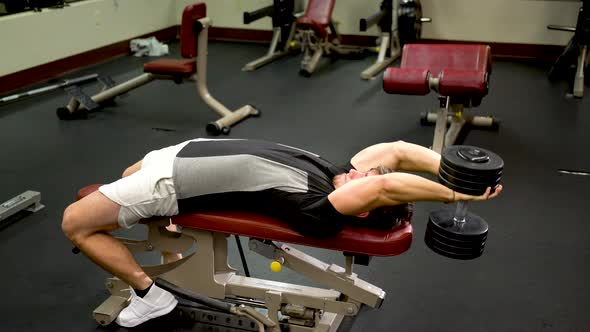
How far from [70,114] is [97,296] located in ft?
8.10

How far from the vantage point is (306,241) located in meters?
1.82

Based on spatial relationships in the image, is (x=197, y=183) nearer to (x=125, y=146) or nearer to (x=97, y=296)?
(x=97, y=296)

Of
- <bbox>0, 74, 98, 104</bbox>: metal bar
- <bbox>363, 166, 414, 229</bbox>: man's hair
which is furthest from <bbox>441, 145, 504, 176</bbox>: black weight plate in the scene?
<bbox>0, 74, 98, 104</bbox>: metal bar

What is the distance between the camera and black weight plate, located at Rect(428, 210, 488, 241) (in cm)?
162

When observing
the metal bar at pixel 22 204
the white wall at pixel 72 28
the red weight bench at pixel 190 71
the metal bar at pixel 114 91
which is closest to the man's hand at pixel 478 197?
the metal bar at pixel 22 204

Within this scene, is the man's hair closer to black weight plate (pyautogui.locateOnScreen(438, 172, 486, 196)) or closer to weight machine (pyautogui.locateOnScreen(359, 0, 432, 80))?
black weight plate (pyautogui.locateOnScreen(438, 172, 486, 196))

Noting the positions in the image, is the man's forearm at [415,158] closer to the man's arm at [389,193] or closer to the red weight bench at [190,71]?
the man's arm at [389,193]

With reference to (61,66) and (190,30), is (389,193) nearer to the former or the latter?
(190,30)

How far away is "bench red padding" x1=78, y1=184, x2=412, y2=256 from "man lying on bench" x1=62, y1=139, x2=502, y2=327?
0.03 m

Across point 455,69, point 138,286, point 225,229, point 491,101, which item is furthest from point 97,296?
point 491,101

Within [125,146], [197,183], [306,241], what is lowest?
[125,146]

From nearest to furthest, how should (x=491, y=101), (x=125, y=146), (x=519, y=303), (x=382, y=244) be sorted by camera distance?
(x=382, y=244) < (x=519, y=303) < (x=125, y=146) < (x=491, y=101)

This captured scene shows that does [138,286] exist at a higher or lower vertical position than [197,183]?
lower

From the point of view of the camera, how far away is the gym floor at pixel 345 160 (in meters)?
2.24
